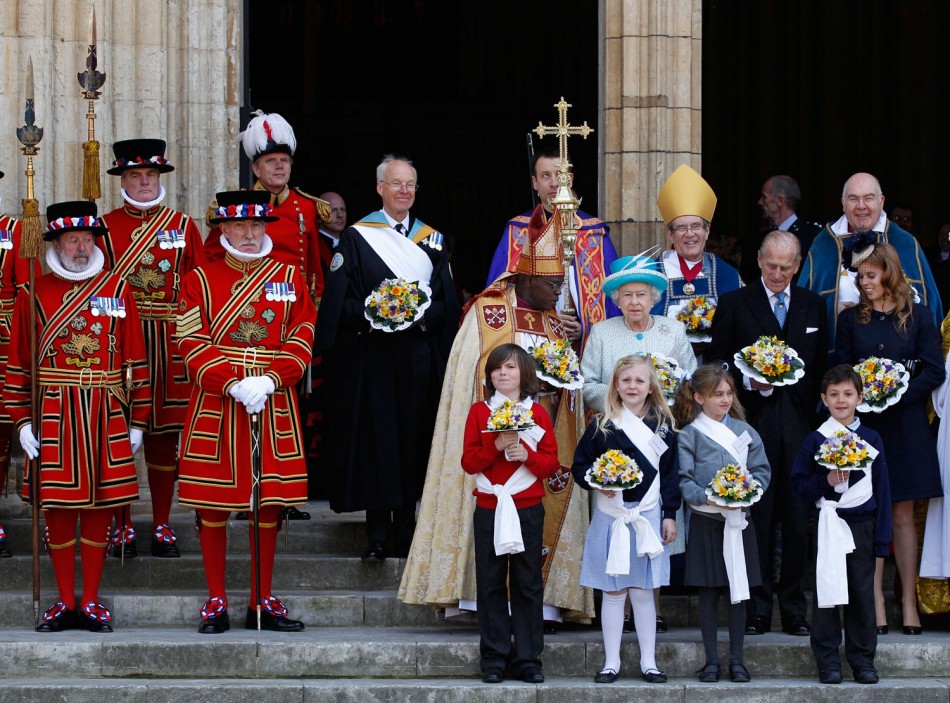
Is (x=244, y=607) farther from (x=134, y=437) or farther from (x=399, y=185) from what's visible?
(x=399, y=185)

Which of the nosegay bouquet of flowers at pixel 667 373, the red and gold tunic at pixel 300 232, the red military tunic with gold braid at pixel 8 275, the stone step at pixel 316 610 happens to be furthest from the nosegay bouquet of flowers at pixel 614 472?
the red military tunic with gold braid at pixel 8 275

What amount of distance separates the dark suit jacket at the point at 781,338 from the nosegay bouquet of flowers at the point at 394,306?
1432 mm

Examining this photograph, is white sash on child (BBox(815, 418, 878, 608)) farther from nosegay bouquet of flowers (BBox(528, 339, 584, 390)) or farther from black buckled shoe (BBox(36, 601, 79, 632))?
black buckled shoe (BBox(36, 601, 79, 632))

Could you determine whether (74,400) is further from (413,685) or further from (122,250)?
(413,685)

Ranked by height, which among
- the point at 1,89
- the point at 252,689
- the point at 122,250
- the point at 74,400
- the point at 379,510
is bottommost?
the point at 252,689

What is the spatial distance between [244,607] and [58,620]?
0.85 meters

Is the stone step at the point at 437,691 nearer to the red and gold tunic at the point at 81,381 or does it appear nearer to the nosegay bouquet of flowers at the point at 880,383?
the red and gold tunic at the point at 81,381

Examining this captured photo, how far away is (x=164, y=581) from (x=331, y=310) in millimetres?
1553

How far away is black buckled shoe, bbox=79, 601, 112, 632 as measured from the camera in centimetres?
818

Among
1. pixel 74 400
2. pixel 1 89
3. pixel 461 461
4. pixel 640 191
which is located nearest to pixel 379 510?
pixel 461 461

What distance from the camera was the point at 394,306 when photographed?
340 inches

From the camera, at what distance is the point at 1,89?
385 inches

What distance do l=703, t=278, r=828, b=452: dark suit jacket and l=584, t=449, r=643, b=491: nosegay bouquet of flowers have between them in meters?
0.95

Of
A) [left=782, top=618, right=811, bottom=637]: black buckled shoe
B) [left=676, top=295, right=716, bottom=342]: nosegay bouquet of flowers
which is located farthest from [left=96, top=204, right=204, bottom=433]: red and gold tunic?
[left=782, top=618, right=811, bottom=637]: black buckled shoe
